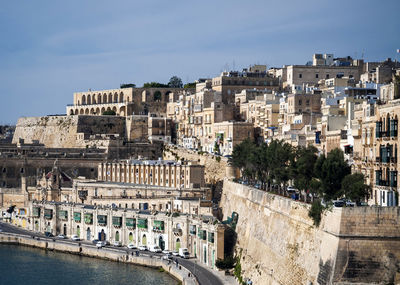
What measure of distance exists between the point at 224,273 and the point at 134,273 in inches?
271

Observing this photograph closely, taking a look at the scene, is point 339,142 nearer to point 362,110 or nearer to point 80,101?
point 362,110

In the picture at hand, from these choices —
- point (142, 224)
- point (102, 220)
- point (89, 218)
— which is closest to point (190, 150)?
point (89, 218)

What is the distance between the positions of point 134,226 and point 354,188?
2319cm

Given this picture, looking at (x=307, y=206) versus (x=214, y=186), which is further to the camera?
(x=214, y=186)

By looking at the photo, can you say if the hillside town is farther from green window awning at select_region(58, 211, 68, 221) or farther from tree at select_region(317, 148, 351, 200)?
tree at select_region(317, 148, 351, 200)

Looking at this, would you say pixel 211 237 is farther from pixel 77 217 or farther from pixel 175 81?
pixel 175 81

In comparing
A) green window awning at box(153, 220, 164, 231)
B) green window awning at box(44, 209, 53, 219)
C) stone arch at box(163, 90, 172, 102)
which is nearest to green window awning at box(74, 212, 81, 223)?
green window awning at box(44, 209, 53, 219)

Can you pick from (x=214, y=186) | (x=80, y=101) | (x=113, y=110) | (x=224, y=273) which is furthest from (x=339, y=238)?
(x=80, y=101)

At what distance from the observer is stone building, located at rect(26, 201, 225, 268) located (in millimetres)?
47375

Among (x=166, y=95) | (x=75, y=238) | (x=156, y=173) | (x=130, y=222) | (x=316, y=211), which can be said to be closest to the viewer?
(x=316, y=211)

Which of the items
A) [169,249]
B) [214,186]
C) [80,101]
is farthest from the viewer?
[80,101]

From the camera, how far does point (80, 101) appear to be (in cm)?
10744

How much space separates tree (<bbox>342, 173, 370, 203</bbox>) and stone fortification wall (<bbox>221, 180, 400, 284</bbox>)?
1.70 m

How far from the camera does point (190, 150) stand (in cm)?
7531
